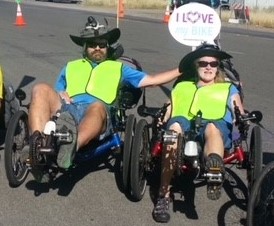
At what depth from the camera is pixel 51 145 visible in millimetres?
4898

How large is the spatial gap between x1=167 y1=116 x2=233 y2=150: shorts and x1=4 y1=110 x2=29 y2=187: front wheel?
1.21m

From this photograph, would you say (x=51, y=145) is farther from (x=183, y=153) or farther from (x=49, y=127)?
(x=183, y=153)

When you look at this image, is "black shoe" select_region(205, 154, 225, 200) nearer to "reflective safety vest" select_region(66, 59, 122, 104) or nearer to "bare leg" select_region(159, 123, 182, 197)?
"bare leg" select_region(159, 123, 182, 197)

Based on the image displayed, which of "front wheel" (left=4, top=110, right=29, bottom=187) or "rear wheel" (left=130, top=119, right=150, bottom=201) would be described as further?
"front wheel" (left=4, top=110, right=29, bottom=187)

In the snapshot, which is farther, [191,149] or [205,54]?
[205,54]

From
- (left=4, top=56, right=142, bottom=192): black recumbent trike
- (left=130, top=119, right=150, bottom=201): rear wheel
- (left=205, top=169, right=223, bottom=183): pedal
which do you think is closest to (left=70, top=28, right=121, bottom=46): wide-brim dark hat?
(left=4, top=56, right=142, bottom=192): black recumbent trike

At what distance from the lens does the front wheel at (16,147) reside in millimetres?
5238

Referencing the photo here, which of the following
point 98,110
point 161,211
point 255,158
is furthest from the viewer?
point 98,110

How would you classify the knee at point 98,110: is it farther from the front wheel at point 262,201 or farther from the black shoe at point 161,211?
Answer: the front wheel at point 262,201

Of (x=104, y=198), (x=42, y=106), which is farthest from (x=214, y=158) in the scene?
(x=42, y=106)

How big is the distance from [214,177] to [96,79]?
179 centimetres

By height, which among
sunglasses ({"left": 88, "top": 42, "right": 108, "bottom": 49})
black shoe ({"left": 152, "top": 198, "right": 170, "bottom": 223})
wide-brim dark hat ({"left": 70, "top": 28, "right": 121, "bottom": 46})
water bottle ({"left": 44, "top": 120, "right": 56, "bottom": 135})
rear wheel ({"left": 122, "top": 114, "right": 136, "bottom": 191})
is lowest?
black shoe ({"left": 152, "top": 198, "right": 170, "bottom": 223})

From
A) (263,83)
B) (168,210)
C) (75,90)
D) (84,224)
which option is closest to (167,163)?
(168,210)

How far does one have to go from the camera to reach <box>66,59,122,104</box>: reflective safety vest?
5.87m
